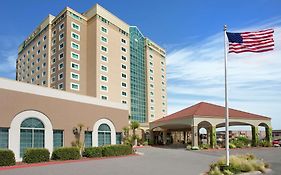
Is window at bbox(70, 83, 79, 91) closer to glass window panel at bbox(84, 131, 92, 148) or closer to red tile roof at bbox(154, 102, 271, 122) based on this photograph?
red tile roof at bbox(154, 102, 271, 122)

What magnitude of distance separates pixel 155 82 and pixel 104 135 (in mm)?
54716

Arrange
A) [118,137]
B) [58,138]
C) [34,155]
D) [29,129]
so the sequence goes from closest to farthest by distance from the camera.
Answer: [34,155], [29,129], [58,138], [118,137]

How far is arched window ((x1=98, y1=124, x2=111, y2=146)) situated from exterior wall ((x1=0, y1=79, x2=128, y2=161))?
850 mm

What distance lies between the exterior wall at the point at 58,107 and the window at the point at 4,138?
33 cm

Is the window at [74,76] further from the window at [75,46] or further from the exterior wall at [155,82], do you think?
the exterior wall at [155,82]

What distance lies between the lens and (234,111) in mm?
49969

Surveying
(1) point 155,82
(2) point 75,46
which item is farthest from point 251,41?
(1) point 155,82

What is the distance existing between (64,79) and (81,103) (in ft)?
105

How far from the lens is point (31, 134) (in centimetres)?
2573

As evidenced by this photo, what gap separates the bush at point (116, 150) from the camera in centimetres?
2900

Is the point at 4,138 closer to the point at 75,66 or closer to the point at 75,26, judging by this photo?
the point at 75,66

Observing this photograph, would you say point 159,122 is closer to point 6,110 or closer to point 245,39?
point 6,110

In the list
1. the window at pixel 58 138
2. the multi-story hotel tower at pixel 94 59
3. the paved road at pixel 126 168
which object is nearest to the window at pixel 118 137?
the window at pixel 58 138

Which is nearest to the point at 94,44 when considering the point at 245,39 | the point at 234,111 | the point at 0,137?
the point at 234,111
